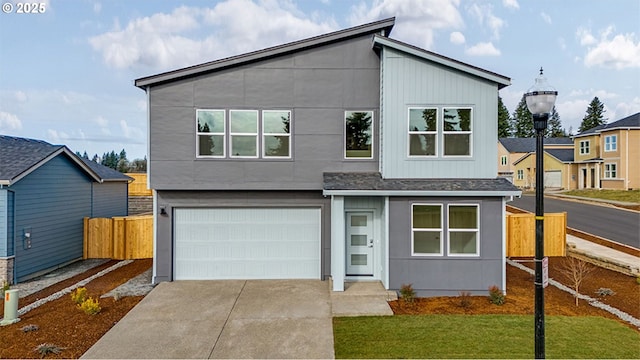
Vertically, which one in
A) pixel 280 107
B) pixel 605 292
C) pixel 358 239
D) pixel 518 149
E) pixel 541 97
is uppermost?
pixel 518 149

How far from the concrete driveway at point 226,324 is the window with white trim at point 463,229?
3.66m

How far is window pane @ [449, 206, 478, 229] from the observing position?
9492 millimetres

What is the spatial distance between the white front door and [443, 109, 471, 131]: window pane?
3.41 meters

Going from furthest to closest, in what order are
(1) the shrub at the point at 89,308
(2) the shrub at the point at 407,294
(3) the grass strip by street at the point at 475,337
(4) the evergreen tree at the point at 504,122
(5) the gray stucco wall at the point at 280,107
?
(4) the evergreen tree at the point at 504,122 → (5) the gray stucco wall at the point at 280,107 → (2) the shrub at the point at 407,294 → (1) the shrub at the point at 89,308 → (3) the grass strip by street at the point at 475,337

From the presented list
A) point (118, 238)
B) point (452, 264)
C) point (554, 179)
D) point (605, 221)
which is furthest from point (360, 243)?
point (554, 179)

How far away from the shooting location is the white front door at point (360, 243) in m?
10.5

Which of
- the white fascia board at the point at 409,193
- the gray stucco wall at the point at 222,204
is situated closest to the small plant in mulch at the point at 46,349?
the gray stucco wall at the point at 222,204

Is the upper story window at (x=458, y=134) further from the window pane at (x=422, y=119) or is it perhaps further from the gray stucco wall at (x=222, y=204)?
A: the gray stucco wall at (x=222, y=204)

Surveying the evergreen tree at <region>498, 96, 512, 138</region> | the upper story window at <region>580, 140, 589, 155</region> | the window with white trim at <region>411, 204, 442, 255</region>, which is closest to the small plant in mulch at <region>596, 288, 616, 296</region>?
the window with white trim at <region>411, 204, 442, 255</region>

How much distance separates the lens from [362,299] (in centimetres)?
885

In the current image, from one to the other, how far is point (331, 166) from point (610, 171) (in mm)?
37629

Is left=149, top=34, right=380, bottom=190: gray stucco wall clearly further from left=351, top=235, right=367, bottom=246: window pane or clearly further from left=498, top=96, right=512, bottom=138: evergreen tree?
left=498, top=96, right=512, bottom=138: evergreen tree

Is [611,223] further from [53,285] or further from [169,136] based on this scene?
[53,285]

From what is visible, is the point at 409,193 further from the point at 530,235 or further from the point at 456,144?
the point at 530,235
